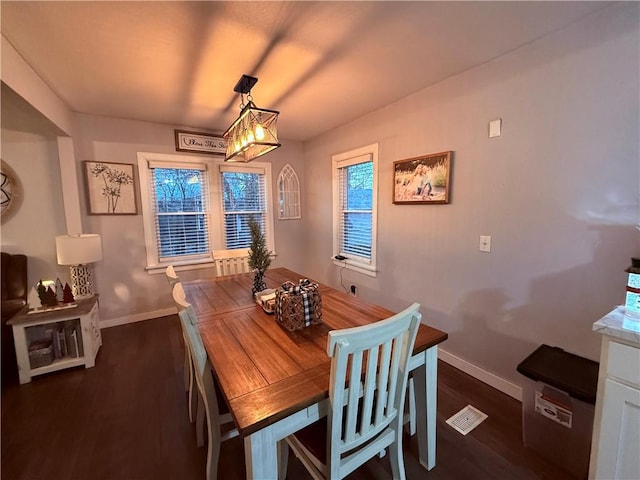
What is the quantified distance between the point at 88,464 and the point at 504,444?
92.7 inches

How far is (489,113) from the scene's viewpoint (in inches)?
78.2

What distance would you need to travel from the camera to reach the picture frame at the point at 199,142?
343 centimetres

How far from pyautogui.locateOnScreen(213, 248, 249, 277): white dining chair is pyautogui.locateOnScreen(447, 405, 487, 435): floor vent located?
2301 millimetres

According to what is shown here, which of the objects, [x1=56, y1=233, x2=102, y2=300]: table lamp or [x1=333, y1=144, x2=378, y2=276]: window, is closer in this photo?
[x1=56, y1=233, x2=102, y2=300]: table lamp

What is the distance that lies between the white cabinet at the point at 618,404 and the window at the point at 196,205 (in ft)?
12.2

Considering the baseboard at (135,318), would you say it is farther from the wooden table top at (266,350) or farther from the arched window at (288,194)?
the arched window at (288,194)

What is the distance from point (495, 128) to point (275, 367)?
211 centimetres

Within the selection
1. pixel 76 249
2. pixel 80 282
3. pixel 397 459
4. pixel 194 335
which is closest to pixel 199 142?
pixel 76 249

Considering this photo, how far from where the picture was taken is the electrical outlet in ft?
6.75

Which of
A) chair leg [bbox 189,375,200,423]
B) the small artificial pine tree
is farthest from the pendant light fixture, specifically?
chair leg [bbox 189,375,200,423]

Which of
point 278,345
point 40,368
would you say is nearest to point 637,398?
point 278,345

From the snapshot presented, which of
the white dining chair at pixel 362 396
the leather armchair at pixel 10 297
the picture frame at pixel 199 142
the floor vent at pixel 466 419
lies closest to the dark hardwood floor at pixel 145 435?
the floor vent at pixel 466 419

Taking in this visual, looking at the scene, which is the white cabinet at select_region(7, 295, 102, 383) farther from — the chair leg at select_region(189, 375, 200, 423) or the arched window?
the arched window

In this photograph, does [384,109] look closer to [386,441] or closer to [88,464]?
[386,441]
